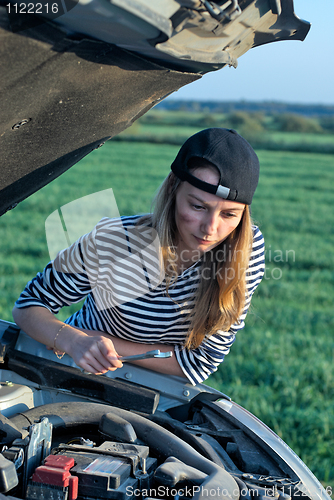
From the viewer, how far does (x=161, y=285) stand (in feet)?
6.34

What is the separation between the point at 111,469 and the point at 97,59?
3.18 ft

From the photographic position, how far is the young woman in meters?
1.85

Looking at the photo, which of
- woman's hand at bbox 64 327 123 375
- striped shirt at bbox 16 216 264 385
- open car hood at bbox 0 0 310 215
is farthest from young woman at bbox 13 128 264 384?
open car hood at bbox 0 0 310 215

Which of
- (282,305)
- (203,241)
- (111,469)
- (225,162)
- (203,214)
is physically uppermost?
(225,162)

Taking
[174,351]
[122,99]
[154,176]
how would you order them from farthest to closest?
[154,176], [174,351], [122,99]

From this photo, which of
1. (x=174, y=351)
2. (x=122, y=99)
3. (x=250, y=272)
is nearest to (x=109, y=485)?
(x=174, y=351)

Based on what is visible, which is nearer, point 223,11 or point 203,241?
point 223,11

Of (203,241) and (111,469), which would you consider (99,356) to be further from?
(203,241)

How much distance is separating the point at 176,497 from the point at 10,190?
3.22 ft

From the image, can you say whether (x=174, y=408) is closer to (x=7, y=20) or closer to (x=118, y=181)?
(x=7, y=20)

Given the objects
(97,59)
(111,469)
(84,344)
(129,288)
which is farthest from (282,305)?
(97,59)

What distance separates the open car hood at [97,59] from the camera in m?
0.98

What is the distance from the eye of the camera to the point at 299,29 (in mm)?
1281

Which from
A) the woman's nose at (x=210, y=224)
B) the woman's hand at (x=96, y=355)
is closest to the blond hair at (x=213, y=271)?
the woman's nose at (x=210, y=224)
